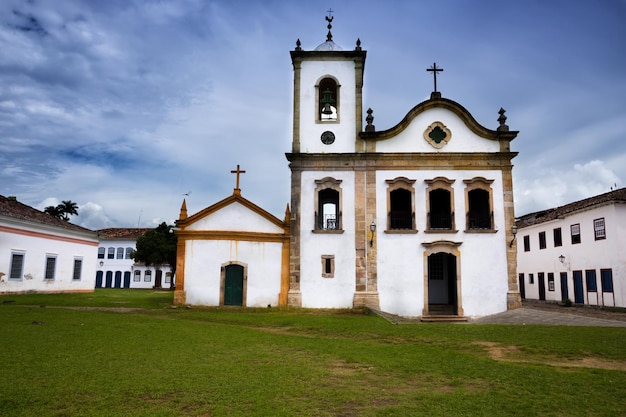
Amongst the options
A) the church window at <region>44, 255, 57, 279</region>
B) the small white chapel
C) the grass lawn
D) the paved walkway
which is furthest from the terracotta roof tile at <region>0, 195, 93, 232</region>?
the paved walkway

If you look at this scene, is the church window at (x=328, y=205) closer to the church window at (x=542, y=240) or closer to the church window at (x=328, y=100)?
the church window at (x=328, y=100)

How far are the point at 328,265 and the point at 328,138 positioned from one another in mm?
5467

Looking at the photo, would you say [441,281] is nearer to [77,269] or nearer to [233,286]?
[233,286]

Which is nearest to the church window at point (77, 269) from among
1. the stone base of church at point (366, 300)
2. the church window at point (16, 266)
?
the church window at point (16, 266)

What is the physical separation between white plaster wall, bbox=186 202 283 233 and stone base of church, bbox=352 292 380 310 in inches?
165

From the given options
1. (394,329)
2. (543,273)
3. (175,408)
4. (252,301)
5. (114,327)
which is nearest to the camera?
(175,408)

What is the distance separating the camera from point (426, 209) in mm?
19594

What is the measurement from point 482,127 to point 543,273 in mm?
15396

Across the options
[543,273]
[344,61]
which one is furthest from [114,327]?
[543,273]

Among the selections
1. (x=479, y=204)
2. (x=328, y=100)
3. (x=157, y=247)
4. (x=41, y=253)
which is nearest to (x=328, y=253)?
(x=328, y=100)

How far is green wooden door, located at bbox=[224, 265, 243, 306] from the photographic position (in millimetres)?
19234

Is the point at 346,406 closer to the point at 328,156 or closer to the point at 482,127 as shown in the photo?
the point at 328,156

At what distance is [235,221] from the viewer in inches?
773

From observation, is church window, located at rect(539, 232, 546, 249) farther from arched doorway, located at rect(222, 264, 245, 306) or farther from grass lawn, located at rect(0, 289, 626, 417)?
arched doorway, located at rect(222, 264, 245, 306)
